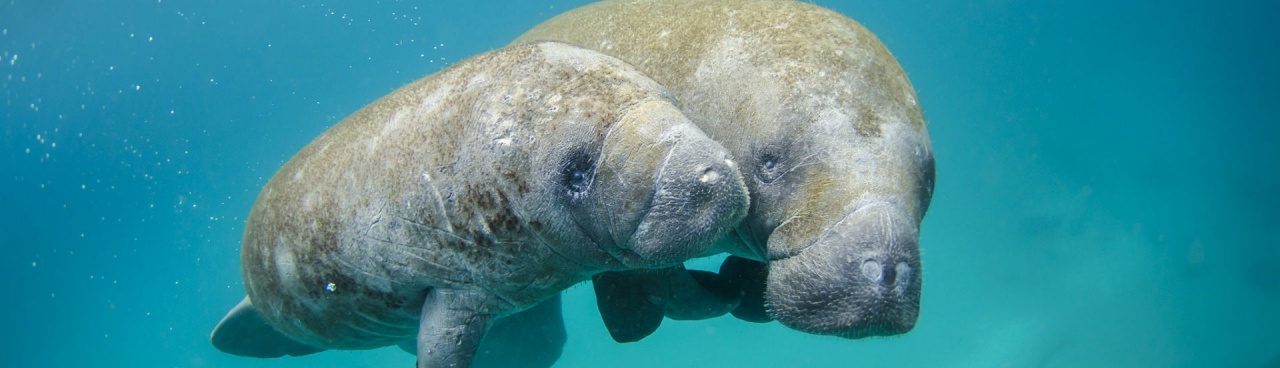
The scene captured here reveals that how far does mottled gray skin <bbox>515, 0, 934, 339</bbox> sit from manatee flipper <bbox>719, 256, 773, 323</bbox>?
0.28 metres

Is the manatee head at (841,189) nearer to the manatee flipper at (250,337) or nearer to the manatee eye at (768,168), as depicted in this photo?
the manatee eye at (768,168)

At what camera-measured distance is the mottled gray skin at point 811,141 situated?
2453 mm

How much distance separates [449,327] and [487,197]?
2.06 ft

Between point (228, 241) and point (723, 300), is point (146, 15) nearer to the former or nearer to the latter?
point (228, 241)

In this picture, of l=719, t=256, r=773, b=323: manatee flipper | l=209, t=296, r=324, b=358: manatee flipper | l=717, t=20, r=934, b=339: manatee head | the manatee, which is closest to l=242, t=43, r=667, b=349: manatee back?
the manatee

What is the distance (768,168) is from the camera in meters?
2.85

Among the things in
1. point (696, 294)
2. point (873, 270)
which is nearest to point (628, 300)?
point (696, 294)

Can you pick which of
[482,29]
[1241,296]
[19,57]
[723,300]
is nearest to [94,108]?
[19,57]

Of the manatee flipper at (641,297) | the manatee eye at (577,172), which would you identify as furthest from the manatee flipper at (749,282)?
the manatee eye at (577,172)

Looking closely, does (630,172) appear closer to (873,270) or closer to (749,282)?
(873,270)

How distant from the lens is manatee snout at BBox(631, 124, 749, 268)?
2.25m

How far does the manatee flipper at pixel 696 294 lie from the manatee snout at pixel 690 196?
1180 millimetres

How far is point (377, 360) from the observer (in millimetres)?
30062

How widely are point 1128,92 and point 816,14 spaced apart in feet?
129
